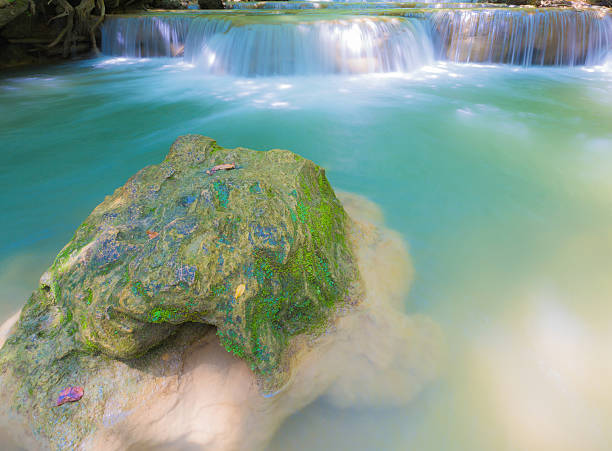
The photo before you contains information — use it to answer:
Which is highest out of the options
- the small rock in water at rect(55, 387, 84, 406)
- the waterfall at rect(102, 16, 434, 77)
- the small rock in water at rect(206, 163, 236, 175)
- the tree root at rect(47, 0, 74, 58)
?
the tree root at rect(47, 0, 74, 58)

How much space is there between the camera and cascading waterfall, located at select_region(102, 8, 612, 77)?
30.6 feet

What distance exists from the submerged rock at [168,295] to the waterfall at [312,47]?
26.8ft

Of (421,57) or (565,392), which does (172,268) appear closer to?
(565,392)

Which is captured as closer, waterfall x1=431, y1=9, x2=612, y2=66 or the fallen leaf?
the fallen leaf

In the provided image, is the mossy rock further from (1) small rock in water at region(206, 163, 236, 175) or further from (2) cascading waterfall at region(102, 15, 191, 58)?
(2) cascading waterfall at region(102, 15, 191, 58)

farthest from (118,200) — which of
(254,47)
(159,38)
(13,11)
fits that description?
(159,38)

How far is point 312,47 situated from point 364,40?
57.1 inches

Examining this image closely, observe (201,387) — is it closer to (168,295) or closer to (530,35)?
(168,295)

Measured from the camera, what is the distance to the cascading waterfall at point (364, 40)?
30.6 feet

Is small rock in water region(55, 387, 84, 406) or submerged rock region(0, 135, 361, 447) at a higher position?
submerged rock region(0, 135, 361, 447)

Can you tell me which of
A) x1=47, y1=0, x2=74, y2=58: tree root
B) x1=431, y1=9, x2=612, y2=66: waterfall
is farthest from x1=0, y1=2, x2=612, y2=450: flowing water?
x1=47, y1=0, x2=74, y2=58: tree root

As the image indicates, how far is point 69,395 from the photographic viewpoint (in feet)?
5.64

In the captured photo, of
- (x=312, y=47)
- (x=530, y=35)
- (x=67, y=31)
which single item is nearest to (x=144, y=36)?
(x=67, y=31)

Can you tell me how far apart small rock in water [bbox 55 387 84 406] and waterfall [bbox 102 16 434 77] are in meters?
9.01
